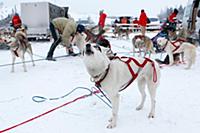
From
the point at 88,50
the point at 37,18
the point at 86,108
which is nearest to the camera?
the point at 88,50

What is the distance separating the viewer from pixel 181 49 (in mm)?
7020

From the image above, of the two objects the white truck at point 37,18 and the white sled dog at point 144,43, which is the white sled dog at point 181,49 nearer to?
the white sled dog at point 144,43

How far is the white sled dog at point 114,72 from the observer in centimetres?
270

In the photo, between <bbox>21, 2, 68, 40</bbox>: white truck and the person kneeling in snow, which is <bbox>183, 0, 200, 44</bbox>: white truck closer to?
the person kneeling in snow

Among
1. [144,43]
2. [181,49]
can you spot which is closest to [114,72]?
[181,49]

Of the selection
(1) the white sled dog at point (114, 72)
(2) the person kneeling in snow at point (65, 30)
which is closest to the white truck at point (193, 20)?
(2) the person kneeling in snow at point (65, 30)

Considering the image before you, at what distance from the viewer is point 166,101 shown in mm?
4039

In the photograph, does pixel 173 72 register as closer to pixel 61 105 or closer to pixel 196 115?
pixel 196 115

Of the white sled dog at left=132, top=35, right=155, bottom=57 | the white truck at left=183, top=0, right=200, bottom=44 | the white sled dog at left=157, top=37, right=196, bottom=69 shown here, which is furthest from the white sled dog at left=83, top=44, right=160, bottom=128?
the white truck at left=183, top=0, right=200, bottom=44

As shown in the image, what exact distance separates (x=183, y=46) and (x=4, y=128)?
5292 mm

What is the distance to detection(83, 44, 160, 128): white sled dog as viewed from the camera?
270 centimetres

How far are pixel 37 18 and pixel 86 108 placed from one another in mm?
14691

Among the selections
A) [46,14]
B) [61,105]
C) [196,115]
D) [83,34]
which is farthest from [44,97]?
[46,14]

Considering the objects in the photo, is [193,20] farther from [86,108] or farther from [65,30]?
[86,108]
